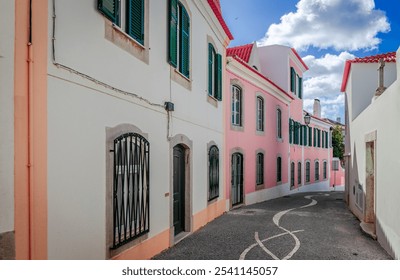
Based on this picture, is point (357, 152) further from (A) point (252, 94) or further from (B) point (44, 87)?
(B) point (44, 87)

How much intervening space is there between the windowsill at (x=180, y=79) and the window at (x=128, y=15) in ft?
4.47

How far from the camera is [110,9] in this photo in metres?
4.34

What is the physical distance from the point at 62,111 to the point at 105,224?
1650mm

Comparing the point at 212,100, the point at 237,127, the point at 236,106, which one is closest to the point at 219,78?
the point at 212,100

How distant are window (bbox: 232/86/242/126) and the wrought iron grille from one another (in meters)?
6.81

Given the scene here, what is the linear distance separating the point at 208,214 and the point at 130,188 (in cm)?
424

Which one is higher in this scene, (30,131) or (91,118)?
(91,118)

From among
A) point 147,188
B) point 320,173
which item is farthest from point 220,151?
point 320,173

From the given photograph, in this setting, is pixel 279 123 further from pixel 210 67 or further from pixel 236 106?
pixel 210 67

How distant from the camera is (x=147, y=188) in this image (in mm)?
5449

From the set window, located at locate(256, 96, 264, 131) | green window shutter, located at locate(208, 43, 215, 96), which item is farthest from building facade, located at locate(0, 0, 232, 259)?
window, located at locate(256, 96, 264, 131)

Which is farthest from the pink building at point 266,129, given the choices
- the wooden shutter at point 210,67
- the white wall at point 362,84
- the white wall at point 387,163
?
the white wall at point 387,163

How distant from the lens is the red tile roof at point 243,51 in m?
15.2

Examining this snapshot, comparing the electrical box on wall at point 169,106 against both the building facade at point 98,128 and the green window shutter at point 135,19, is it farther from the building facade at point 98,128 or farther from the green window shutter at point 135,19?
the green window shutter at point 135,19
